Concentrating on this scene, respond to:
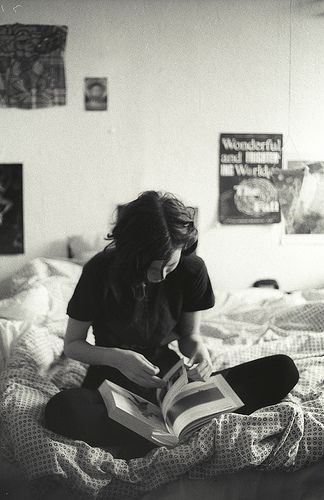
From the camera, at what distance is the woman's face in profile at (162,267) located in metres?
0.91

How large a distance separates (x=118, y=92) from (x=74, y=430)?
2.93ft

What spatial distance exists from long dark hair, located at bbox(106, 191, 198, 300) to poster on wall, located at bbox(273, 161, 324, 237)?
566 millimetres

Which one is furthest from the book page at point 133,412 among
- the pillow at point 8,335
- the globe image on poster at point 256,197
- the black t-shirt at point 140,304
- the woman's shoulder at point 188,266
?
the globe image on poster at point 256,197

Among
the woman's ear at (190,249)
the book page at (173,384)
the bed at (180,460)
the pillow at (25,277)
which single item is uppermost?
the woman's ear at (190,249)

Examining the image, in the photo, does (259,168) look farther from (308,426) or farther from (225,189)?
(308,426)

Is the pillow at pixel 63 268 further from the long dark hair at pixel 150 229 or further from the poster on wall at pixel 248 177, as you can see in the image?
the long dark hair at pixel 150 229

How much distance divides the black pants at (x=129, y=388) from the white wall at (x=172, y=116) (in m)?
0.53

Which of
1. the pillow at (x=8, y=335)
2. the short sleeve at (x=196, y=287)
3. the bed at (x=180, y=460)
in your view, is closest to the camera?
the bed at (x=180, y=460)

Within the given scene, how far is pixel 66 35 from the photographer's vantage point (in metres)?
1.33

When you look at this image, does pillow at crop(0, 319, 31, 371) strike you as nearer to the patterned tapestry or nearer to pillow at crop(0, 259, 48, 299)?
pillow at crop(0, 259, 48, 299)

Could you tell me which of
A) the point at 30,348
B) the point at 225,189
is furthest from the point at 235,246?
the point at 30,348

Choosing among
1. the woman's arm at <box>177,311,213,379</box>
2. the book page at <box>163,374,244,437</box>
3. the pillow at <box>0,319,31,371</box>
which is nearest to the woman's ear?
the woman's arm at <box>177,311,213,379</box>

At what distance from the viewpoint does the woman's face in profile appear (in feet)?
2.99

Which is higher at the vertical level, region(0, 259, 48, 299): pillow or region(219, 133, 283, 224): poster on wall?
region(219, 133, 283, 224): poster on wall
